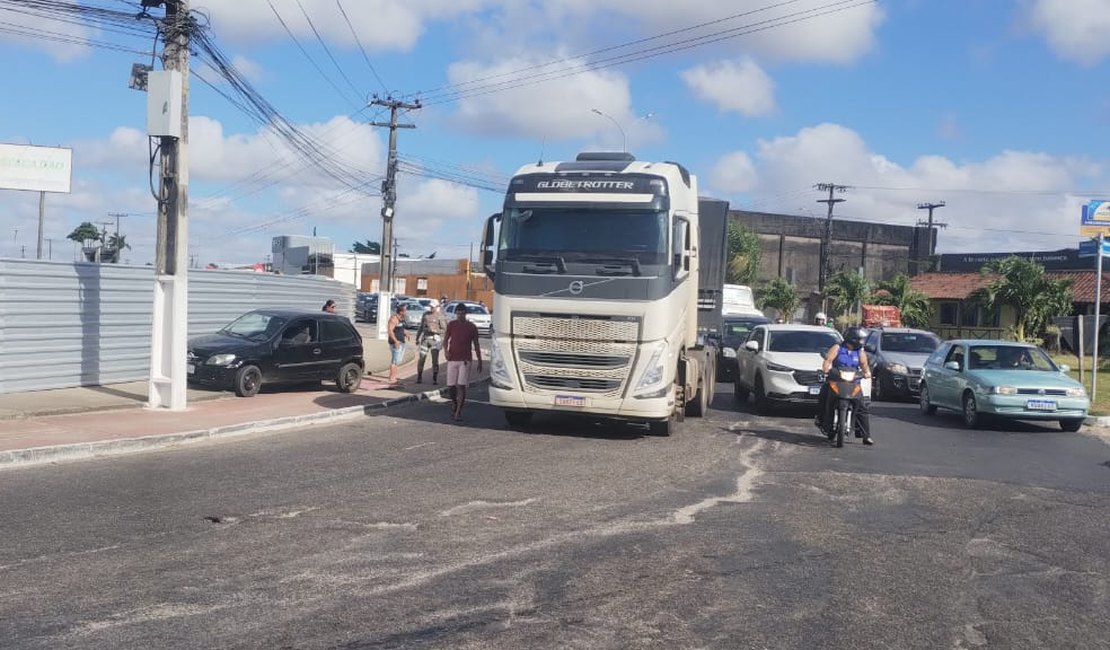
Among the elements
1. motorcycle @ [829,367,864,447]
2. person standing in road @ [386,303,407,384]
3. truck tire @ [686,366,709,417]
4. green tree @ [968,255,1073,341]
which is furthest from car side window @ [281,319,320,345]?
green tree @ [968,255,1073,341]

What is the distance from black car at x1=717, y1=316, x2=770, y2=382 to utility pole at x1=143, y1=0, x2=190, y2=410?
533 inches

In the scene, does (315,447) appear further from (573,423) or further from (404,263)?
(404,263)

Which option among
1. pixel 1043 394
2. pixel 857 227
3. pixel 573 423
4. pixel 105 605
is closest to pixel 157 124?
pixel 573 423

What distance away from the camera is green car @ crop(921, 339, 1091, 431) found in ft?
53.3

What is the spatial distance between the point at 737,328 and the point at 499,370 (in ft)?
47.9

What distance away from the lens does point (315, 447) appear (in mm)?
12508

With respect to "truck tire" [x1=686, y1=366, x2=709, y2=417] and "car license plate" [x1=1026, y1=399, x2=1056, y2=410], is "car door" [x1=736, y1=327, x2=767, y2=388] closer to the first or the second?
"truck tire" [x1=686, y1=366, x2=709, y2=417]

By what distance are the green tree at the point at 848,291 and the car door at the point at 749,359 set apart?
3307 cm

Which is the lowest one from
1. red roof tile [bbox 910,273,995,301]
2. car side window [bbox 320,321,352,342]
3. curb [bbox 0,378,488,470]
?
curb [bbox 0,378,488,470]

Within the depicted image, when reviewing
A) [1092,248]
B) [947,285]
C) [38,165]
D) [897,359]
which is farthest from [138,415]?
[947,285]

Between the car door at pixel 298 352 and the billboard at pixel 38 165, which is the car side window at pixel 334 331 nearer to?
the car door at pixel 298 352

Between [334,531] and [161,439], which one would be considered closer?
[334,531]

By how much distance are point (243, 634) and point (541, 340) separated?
27.6 feet

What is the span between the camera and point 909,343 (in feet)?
76.4
